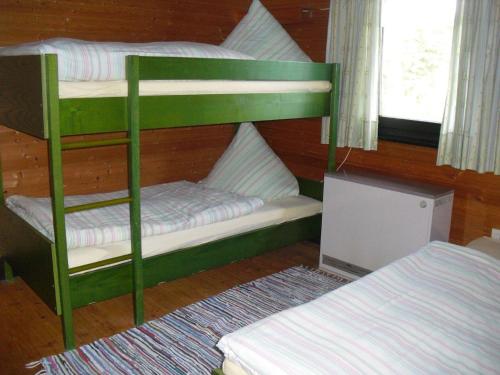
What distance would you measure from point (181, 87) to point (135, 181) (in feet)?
1.78

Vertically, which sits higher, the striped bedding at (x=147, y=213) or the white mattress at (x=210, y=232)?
the striped bedding at (x=147, y=213)

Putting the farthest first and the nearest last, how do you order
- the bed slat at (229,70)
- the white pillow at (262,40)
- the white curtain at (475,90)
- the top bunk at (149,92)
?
1. the white pillow at (262,40)
2. the white curtain at (475,90)
3. the bed slat at (229,70)
4. the top bunk at (149,92)

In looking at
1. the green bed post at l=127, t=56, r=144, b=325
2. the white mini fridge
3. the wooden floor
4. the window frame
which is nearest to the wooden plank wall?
the window frame

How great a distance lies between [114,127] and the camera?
7.72 feet

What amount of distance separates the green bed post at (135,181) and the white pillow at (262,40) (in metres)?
1.22

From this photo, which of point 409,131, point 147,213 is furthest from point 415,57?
point 147,213

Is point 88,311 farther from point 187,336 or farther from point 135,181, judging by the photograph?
point 135,181

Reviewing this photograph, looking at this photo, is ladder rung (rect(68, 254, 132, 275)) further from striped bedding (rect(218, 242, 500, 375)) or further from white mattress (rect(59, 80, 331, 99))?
striped bedding (rect(218, 242, 500, 375))

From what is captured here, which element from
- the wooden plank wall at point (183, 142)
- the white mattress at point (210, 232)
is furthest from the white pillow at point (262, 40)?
the white mattress at point (210, 232)

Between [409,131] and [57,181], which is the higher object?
[409,131]

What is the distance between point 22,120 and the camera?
2297mm

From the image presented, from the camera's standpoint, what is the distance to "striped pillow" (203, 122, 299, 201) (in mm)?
3502

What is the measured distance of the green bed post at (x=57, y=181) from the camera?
2.05 metres

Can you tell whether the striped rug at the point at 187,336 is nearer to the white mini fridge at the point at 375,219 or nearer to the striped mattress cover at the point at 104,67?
the white mini fridge at the point at 375,219
